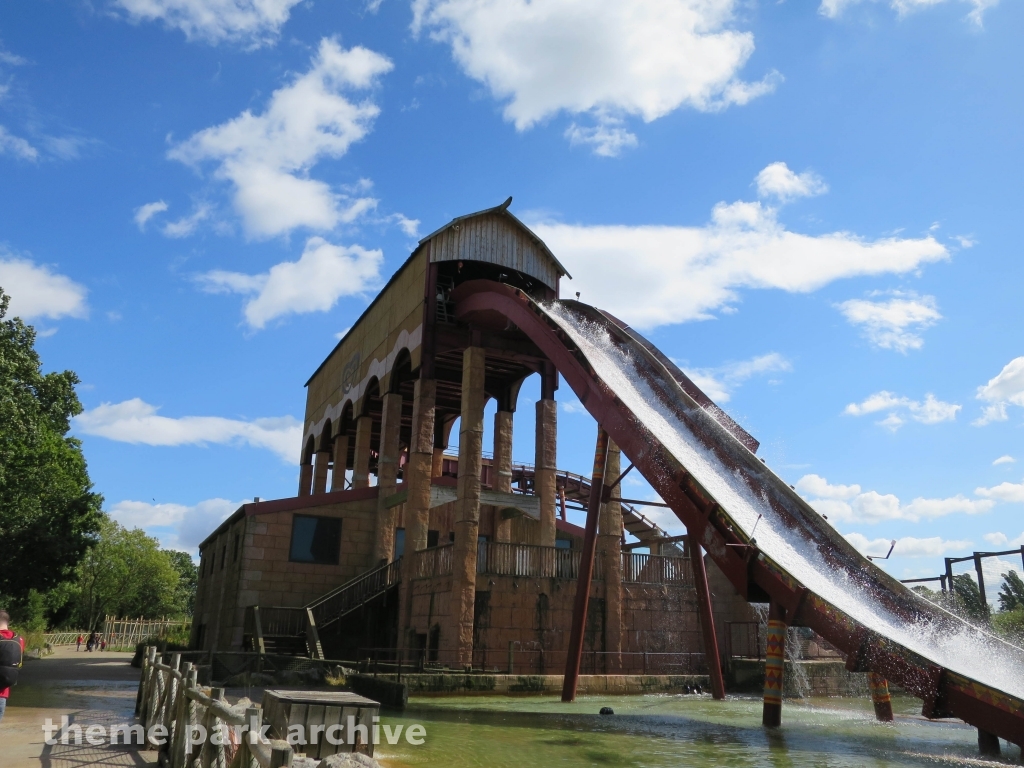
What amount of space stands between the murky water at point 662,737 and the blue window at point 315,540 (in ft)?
36.4

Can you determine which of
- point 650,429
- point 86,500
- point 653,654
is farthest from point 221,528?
point 650,429

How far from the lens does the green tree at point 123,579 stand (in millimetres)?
70562

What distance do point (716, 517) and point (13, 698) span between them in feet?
42.9

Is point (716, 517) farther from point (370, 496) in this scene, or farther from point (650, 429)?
point (370, 496)

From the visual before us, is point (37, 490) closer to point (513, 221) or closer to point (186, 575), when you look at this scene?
point (513, 221)

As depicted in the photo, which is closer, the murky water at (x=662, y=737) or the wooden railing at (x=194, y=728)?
the wooden railing at (x=194, y=728)

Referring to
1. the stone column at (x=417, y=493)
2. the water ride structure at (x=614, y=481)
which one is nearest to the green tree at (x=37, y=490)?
the water ride structure at (x=614, y=481)

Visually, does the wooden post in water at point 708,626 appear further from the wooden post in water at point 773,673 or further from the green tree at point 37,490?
the green tree at point 37,490

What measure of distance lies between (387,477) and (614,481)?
940 cm

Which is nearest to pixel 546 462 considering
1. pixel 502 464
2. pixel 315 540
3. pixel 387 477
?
pixel 502 464

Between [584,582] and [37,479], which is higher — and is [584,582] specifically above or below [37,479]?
below

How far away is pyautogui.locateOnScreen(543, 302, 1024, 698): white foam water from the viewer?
423 inches

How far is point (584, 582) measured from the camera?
1598cm

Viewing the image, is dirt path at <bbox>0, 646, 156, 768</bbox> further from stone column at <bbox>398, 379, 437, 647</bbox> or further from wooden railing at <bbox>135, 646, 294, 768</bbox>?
stone column at <bbox>398, 379, 437, 647</bbox>
